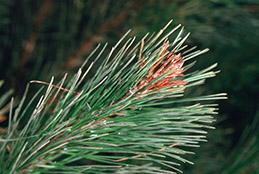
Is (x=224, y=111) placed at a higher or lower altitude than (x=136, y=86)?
higher

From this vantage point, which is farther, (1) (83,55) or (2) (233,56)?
(2) (233,56)

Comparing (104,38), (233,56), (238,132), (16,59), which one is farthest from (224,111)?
(16,59)

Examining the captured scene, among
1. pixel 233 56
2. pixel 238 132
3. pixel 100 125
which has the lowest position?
pixel 100 125

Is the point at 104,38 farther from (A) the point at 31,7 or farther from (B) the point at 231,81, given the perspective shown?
(B) the point at 231,81

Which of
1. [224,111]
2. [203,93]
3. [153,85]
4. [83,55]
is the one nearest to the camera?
[153,85]

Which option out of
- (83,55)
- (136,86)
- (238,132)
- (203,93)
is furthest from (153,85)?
(238,132)

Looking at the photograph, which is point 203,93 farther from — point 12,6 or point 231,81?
point 12,6

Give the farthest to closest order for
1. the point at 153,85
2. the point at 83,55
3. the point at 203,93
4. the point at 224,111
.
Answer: the point at 224,111
the point at 203,93
the point at 83,55
the point at 153,85
